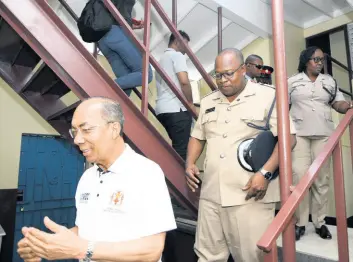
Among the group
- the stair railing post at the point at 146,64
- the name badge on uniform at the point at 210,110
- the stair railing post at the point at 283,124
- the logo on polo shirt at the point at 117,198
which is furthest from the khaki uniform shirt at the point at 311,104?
the logo on polo shirt at the point at 117,198

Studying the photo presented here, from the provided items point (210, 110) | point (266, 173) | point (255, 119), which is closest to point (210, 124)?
point (210, 110)

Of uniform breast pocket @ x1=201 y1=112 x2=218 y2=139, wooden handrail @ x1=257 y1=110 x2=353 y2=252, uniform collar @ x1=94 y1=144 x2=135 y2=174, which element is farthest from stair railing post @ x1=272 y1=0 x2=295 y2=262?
uniform collar @ x1=94 y1=144 x2=135 y2=174

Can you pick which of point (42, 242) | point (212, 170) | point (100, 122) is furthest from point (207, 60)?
point (42, 242)

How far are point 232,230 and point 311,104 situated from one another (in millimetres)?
1361

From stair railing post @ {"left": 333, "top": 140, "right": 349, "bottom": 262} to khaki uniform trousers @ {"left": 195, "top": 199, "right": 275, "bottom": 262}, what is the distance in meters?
0.34

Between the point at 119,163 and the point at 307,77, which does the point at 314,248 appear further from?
the point at 119,163

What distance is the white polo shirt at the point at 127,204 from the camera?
114 centimetres

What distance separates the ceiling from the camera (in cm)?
398

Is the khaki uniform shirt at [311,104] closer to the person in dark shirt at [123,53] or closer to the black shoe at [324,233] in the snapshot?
the black shoe at [324,233]

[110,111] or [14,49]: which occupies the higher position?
[14,49]

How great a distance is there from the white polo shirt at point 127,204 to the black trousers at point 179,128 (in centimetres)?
118

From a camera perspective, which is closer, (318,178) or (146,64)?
(146,64)

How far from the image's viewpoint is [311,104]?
7.93ft

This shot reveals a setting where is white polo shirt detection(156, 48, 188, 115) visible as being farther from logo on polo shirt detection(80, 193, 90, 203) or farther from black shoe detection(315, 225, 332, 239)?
black shoe detection(315, 225, 332, 239)
